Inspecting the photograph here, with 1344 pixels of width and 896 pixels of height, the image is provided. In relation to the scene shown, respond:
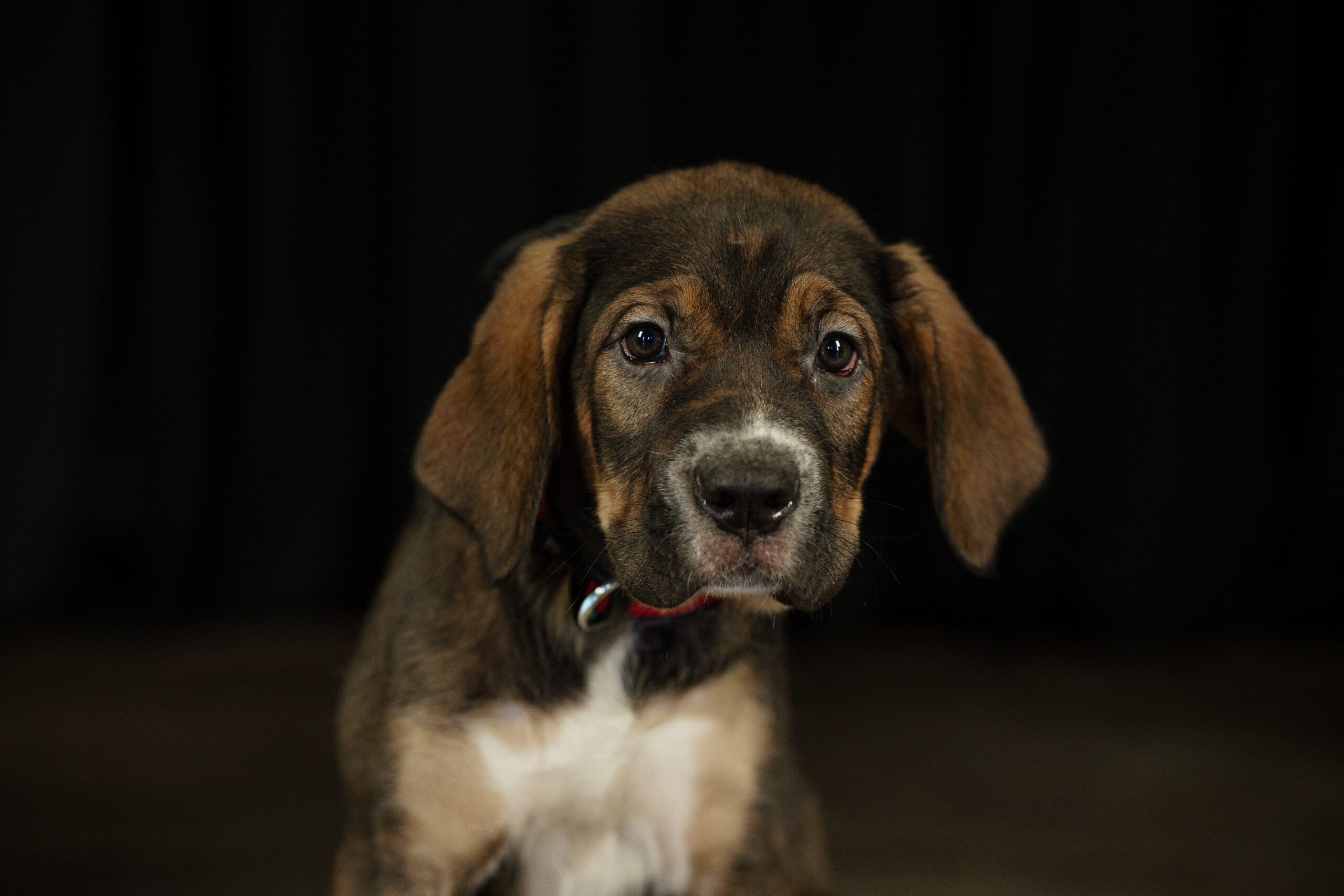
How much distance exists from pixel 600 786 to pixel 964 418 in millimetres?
1084

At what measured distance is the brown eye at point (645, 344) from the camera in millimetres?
2402

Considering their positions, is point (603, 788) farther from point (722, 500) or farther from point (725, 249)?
point (725, 249)

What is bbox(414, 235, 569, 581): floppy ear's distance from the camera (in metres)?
2.35

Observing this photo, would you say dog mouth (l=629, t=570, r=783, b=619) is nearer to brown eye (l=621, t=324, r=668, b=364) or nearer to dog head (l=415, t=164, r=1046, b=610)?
dog head (l=415, t=164, r=1046, b=610)

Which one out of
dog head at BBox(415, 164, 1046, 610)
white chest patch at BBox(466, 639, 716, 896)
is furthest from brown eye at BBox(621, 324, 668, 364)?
white chest patch at BBox(466, 639, 716, 896)

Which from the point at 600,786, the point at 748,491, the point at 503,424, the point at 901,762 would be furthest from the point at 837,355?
the point at 901,762

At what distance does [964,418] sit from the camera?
2.59 metres

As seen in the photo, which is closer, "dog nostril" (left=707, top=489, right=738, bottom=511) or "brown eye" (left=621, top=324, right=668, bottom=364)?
"dog nostril" (left=707, top=489, right=738, bottom=511)

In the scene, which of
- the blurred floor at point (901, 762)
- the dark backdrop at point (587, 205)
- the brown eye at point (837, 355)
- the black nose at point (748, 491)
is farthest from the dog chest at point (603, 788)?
the dark backdrop at point (587, 205)

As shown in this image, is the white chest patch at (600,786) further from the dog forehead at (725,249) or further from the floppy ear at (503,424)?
the dog forehead at (725,249)

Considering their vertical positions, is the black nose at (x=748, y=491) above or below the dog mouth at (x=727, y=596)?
above

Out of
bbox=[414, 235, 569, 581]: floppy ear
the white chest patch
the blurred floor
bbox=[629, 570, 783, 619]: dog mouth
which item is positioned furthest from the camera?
the blurred floor

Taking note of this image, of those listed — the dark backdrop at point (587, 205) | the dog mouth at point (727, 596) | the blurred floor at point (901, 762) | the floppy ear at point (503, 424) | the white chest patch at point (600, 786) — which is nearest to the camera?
the dog mouth at point (727, 596)

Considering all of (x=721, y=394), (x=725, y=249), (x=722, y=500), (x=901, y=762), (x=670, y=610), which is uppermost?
(x=725, y=249)
